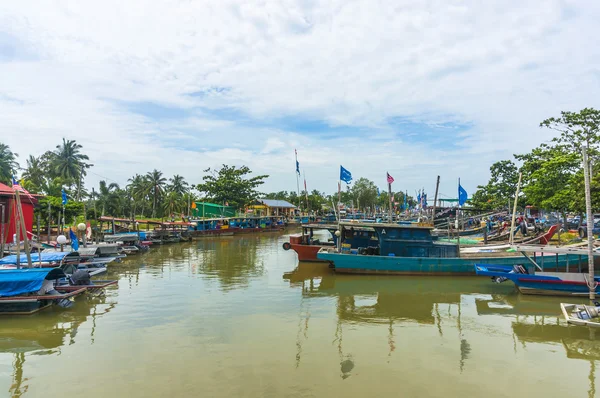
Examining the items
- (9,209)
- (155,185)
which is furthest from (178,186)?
(9,209)

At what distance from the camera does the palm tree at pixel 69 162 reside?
1955 inches

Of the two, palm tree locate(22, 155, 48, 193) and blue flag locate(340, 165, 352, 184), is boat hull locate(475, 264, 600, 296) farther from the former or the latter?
palm tree locate(22, 155, 48, 193)

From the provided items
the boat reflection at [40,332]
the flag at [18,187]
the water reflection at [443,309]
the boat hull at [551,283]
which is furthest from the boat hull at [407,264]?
the flag at [18,187]

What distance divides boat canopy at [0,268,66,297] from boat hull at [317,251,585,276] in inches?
457

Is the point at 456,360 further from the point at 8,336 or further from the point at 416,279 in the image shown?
the point at 8,336

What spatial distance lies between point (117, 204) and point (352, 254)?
1821 inches

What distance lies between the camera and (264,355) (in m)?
9.20

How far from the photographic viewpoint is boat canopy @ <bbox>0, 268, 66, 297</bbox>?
1173 cm

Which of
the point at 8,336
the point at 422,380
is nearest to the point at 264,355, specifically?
the point at 422,380

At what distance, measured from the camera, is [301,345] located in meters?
9.91

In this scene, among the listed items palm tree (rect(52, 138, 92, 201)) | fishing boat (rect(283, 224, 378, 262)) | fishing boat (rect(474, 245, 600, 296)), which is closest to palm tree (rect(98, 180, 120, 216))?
palm tree (rect(52, 138, 92, 201))

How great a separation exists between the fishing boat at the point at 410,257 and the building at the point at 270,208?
51022 mm

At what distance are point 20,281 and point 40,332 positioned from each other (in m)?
1.94

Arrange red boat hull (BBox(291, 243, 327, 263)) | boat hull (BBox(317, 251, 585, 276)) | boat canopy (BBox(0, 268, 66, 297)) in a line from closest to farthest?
boat canopy (BBox(0, 268, 66, 297))
boat hull (BBox(317, 251, 585, 276))
red boat hull (BBox(291, 243, 327, 263))
